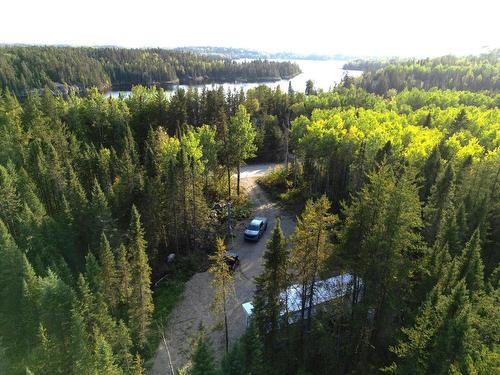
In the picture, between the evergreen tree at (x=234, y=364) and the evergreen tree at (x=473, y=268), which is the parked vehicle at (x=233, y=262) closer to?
the evergreen tree at (x=234, y=364)

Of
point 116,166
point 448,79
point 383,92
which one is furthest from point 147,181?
point 448,79

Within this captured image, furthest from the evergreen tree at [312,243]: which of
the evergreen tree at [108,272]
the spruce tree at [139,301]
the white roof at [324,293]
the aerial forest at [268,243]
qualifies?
the evergreen tree at [108,272]

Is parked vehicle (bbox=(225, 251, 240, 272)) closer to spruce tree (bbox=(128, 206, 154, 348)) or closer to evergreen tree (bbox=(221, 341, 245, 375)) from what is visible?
spruce tree (bbox=(128, 206, 154, 348))

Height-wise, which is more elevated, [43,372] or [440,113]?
[440,113]

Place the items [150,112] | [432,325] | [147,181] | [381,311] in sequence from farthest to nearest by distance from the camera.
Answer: [150,112]
[147,181]
[381,311]
[432,325]

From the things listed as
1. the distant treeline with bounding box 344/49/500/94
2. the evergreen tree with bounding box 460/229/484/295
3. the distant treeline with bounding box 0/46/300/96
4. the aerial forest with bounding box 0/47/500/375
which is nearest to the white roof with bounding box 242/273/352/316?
the aerial forest with bounding box 0/47/500/375

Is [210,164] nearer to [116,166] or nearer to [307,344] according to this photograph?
[116,166]

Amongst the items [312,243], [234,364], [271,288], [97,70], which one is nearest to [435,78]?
[312,243]
